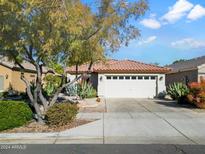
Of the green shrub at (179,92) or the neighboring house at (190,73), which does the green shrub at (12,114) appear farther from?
the neighboring house at (190,73)

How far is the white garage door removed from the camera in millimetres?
39281

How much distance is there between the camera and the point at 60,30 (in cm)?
1812

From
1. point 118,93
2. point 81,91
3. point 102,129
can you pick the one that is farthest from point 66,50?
point 118,93

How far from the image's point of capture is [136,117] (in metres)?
21.8

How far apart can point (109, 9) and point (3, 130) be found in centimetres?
723

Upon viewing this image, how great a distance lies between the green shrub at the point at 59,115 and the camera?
1772 cm

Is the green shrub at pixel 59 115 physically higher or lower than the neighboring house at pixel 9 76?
lower

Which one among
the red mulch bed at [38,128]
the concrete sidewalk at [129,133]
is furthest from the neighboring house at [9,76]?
the concrete sidewalk at [129,133]

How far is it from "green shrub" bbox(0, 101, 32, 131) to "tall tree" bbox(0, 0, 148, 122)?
0.97 meters

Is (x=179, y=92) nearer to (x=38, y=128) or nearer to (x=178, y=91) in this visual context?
(x=178, y=91)

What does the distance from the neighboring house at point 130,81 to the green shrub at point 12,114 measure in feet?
69.5

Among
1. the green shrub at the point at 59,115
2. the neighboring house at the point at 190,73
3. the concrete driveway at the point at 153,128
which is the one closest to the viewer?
the concrete driveway at the point at 153,128

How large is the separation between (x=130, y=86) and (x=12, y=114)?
906 inches

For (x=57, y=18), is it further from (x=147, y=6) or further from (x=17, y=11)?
(x=147, y=6)
